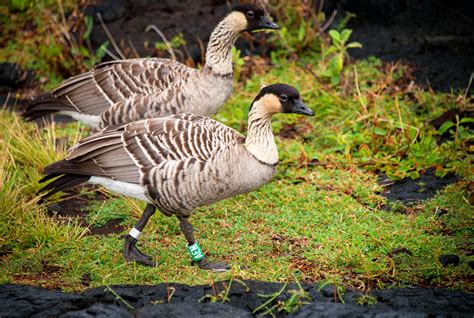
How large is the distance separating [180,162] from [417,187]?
118 inches

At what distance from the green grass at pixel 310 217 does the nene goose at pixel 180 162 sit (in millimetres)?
473

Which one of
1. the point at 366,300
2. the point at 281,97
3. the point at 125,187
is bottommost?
the point at 366,300

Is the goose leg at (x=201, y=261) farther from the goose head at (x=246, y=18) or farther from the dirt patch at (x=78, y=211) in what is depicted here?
the goose head at (x=246, y=18)

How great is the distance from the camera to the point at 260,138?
6176mm

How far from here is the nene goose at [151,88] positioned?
758 centimetres

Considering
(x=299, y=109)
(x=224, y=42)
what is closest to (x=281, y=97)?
(x=299, y=109)

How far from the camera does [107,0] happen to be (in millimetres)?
10969

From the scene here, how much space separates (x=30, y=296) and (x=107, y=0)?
7036 millimetres

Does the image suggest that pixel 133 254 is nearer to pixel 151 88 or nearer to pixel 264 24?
pixel 151 88

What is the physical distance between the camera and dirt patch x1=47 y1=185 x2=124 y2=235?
271 inches

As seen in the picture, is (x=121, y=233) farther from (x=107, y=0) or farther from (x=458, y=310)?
(x=107, y=0)

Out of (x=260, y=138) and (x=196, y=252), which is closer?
(x=196, y=252)

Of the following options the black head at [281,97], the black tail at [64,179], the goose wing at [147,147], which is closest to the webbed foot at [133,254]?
the goose wing at [147,147]

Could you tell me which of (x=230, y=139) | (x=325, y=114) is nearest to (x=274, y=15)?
(x=325, y=114)
